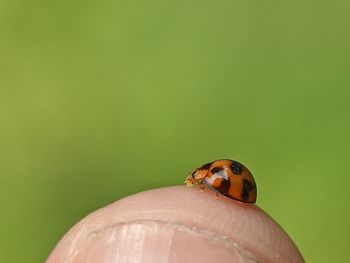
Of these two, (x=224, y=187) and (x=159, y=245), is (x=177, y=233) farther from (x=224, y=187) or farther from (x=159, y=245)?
(x=224, y=187)

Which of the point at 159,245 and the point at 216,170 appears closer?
the point at 159,245

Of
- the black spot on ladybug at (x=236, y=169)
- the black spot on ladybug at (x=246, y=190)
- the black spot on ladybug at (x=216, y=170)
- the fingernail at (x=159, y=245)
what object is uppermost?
the black spot on ladybug at (x=236, y=169)

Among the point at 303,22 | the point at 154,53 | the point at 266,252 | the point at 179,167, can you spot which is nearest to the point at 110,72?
the point at 154,53

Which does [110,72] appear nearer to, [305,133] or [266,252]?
[305,133]

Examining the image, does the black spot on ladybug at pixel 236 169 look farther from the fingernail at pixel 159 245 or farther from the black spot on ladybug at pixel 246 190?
the fingernail at pixel 159 245

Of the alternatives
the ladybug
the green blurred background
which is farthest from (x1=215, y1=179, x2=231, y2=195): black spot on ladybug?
the green blurred background

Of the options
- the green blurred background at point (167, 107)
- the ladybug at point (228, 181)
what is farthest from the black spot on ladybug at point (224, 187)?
the green blurred background at point (167, 107)

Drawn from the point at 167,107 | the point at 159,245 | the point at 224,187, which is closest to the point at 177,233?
the point at 159,245
